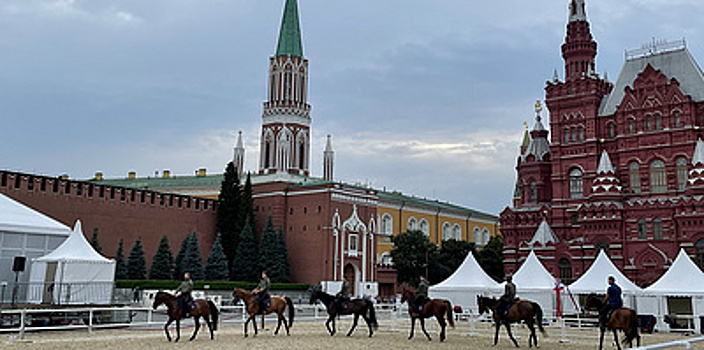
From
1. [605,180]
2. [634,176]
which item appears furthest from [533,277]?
[634,176]

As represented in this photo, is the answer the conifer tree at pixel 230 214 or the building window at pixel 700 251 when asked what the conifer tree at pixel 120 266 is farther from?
the building window at pixel 700 251

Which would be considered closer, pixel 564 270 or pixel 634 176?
pixel 634 176

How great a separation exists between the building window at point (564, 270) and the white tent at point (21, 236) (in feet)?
114

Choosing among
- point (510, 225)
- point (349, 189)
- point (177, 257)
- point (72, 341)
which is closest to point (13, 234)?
point (72, 341)

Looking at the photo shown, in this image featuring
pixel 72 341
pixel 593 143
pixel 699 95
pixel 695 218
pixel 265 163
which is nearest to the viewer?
pixel 72 341

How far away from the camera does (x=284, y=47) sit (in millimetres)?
68250

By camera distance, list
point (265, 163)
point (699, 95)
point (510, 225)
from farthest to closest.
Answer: point (265, 163), point (510, 225), point (699, 95)

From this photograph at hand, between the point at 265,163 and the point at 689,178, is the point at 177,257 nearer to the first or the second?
the point at 265,163

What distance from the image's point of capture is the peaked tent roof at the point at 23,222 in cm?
2764

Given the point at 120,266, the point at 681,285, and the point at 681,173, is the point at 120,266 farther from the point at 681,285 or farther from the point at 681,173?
the point at 681,173

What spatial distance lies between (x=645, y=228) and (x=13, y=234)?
39779mm

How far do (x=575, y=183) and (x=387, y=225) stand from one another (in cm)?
2397

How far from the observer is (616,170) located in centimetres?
4866

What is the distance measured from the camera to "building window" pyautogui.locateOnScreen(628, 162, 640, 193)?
47594 millimetres
